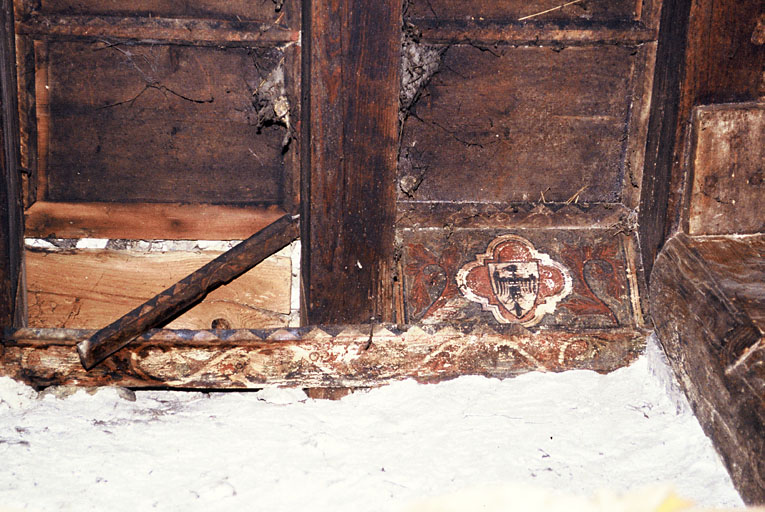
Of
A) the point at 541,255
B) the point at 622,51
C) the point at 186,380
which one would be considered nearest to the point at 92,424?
the point at 186,380

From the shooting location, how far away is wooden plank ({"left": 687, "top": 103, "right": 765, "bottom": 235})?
54.7 inches

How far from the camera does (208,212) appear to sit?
181cm

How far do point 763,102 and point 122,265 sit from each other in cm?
184

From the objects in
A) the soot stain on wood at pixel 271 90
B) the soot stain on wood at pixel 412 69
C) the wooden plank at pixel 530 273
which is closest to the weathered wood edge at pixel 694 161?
the wooden plank at pixel 530 273

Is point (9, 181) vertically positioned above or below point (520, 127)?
below

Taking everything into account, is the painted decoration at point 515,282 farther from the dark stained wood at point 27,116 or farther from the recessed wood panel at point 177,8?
the dark stained wood at point 27,116

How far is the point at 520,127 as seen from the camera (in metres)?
1.74

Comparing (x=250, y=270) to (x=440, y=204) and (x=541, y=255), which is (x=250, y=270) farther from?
(x=541, y=255)

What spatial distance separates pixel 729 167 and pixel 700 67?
26cm

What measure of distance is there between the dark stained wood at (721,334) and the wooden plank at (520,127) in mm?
419

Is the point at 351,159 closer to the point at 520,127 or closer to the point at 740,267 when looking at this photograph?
the point at 520,127

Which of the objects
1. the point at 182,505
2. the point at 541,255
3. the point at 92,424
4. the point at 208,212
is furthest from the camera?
the point at 208,212

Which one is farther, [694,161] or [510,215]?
[510,215]

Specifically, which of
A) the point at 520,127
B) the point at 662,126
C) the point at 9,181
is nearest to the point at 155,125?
the point at 9,181
